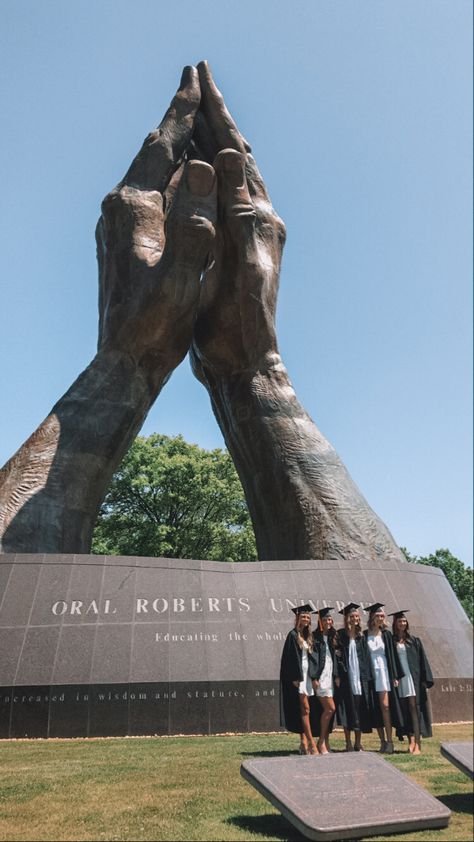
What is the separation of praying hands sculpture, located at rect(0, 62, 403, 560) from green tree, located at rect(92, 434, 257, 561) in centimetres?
1512

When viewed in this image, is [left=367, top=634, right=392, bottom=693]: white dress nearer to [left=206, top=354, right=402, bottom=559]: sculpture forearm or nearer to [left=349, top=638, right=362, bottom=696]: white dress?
[left=349, top=638, right=362, bottom=696]: white dress

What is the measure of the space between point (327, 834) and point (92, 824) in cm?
169

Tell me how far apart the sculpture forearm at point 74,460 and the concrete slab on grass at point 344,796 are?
8904 mm

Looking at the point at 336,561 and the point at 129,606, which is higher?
the point at 336,561

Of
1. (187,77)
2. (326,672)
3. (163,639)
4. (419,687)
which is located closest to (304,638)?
(326,672)

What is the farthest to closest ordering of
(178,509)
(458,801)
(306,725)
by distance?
(178,509)
(306,725)
(458,801)

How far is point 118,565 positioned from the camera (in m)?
10.1

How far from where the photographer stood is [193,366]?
1692 cm

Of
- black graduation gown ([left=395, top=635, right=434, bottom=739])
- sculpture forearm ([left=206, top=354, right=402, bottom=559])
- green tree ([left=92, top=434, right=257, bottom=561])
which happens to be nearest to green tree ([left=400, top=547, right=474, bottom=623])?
green tree ([left=92, top=434, right=257, bottom=561])

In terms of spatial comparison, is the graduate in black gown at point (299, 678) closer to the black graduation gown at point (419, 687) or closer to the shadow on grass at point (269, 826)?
the black graduation gown at point (419, 687)

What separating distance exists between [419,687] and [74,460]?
330 inches

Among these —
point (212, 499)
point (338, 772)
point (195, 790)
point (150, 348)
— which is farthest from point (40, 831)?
point (212, 499)

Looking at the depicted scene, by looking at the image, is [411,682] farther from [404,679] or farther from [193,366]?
[193,366]

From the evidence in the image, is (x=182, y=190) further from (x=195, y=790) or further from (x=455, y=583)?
(x=455, y=583)
